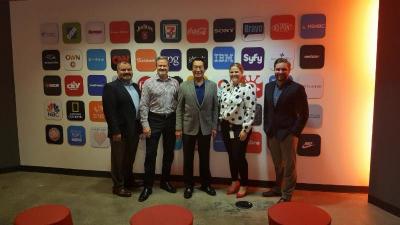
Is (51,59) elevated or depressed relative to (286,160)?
elevated

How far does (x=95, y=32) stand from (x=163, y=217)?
2650 millimetres

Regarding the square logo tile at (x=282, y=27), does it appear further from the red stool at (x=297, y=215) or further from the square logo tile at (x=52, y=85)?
the square logo tile at (x=52, y=85)

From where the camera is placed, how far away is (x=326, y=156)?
3707 mm

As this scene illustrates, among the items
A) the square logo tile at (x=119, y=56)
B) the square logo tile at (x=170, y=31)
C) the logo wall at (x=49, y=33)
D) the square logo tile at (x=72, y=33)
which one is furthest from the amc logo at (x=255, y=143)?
the logo wall at (x=49, y=33)

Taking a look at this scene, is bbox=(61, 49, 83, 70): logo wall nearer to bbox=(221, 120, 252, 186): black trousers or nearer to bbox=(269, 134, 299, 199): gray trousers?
bbox=(221, 120, 252, 186): black trousers

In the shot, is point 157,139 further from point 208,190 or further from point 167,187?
point 208,190

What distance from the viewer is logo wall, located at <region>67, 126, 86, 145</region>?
4.24m

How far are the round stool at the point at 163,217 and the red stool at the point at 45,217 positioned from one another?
48cm

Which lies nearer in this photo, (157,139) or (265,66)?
(157,139)

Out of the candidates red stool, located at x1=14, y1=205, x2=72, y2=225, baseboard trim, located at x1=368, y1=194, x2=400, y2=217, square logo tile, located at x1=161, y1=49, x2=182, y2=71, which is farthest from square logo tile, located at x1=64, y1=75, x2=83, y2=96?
baseboard trim, located at x1=368, y1=194, x2=400, y2=217

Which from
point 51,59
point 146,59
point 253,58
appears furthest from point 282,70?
point 51,59

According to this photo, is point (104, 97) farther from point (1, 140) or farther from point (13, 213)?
point (1, 140)

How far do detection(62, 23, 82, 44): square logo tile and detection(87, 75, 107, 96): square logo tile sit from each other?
48cm

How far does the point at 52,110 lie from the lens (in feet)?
14.1
